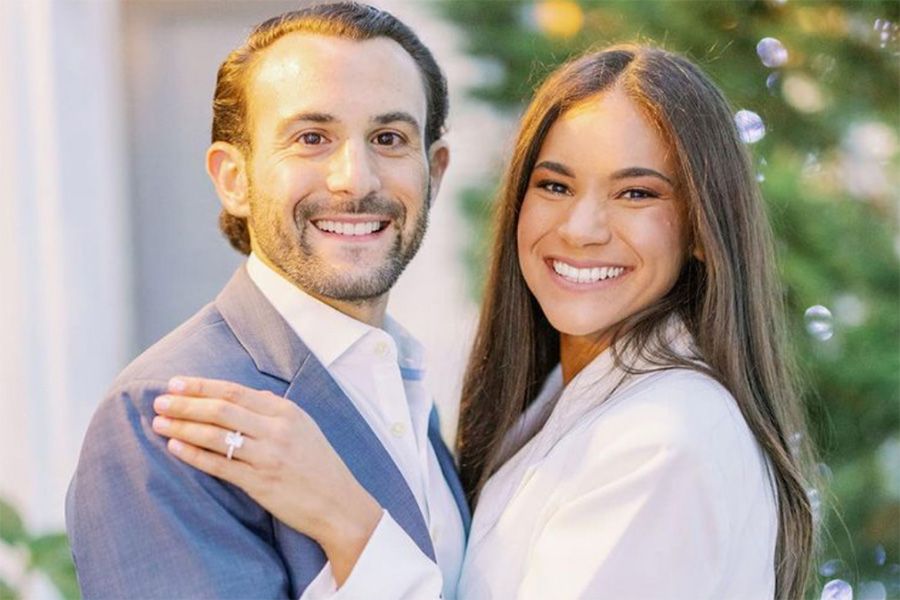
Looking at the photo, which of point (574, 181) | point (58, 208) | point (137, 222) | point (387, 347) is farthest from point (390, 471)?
point (137, 222)

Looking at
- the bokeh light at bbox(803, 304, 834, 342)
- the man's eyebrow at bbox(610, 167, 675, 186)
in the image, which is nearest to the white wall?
the bokeh light at bbox(803, 304, 834, 342)

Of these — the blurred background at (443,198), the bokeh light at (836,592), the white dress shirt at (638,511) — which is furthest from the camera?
the blurred background at (443,198)

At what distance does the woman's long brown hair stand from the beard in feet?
0.88

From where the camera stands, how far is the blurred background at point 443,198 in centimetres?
288

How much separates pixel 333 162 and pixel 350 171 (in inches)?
1.3

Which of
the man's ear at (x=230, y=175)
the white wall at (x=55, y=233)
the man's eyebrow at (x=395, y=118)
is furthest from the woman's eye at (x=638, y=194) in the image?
the white wall at (x=55, y=233)

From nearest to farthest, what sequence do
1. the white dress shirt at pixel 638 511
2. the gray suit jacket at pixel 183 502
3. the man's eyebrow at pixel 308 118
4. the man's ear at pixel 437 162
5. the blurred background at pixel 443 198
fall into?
1. the gray suit jacket at pixel 183 502
2. the white dress shirt at pixel 638 511
3. the man's eyebrow at pixel 308 118
4. the man's ear at pixel 437 162
5. the blurred background at pixel 443 198

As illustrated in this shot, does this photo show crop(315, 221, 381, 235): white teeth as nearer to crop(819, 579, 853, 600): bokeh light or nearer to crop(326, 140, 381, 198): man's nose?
crop(326, 140, 381, 198): man's nose

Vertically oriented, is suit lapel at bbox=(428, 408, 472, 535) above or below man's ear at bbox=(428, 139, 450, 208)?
below

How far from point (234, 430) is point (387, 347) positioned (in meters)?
0.38

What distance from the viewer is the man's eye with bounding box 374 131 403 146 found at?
75.6 inches

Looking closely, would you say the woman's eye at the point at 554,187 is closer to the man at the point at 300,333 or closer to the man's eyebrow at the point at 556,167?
the man's eyebrow at the point at 556,167

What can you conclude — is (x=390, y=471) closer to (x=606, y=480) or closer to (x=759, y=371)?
(x=606, y=480)

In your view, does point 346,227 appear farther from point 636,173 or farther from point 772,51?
point 772,51
